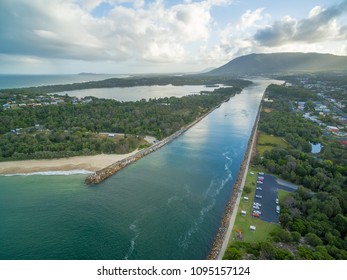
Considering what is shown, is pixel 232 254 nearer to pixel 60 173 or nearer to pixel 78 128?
pixel 60 173

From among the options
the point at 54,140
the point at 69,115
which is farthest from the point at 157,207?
the point at 69,115

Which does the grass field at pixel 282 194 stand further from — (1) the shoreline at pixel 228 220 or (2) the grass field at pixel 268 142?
(2) the grass field at pixel 268 142

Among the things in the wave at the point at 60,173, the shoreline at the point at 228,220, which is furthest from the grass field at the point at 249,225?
the wave at the point at 60,173

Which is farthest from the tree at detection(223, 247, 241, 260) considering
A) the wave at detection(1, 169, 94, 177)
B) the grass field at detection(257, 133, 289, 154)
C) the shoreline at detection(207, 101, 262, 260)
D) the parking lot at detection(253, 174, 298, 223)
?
the grass field at detection(257, 133, 289, 154)

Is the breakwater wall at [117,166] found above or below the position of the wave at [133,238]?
above

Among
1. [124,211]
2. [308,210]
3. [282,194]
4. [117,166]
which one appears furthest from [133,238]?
[282,194]

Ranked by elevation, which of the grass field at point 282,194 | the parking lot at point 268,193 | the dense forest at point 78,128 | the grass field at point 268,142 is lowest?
the grass field at point 282,194
